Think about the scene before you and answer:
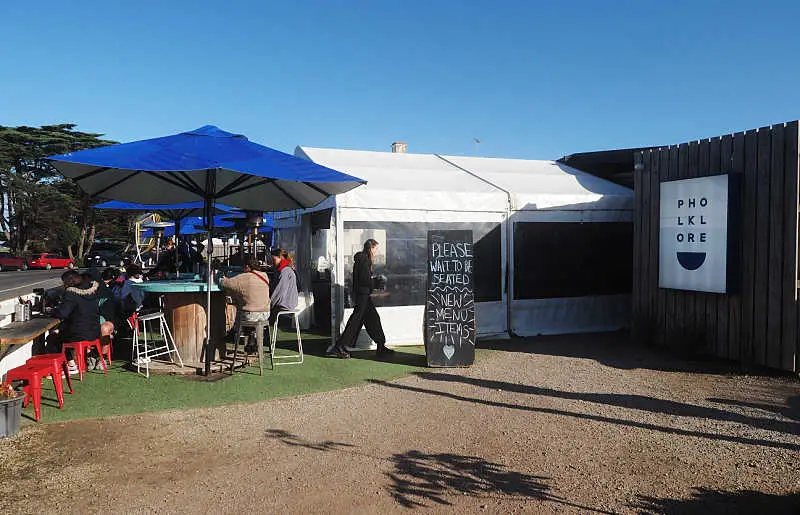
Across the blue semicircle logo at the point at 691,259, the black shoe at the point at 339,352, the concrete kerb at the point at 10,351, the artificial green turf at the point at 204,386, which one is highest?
the blue semicircle logo at the point at 691,259

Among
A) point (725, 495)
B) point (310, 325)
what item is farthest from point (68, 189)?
point (725, 495)

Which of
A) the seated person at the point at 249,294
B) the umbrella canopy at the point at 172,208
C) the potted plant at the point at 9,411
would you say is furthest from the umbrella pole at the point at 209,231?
the umbrella canopy at the point at 172,208

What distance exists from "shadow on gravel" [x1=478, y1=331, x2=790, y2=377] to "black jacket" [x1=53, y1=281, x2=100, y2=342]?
5338 mm

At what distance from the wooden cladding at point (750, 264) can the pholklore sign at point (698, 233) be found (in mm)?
167

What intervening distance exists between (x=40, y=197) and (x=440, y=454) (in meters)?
39.8

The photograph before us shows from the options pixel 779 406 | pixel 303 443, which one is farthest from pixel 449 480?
pixel 779 406

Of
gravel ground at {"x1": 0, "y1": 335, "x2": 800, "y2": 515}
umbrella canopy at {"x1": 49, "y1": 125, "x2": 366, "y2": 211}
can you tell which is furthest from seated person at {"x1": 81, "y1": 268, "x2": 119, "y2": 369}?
gravel ground at {"x1": 0, "y1": 335, "x2": 800, "y2": 515}

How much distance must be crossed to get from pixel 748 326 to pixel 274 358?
616 centimetres

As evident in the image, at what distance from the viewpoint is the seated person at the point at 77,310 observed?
623cm

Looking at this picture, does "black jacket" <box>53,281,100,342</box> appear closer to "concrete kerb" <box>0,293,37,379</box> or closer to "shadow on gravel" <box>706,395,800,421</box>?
"concrete kerb" <box>0,293,37,379</box>

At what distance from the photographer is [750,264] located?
7.11m

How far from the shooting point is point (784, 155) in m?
6.63

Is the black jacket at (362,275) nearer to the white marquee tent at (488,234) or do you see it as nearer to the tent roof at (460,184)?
the white marquee tent at (488,234)

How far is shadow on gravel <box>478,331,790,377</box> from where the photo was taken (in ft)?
23.7
